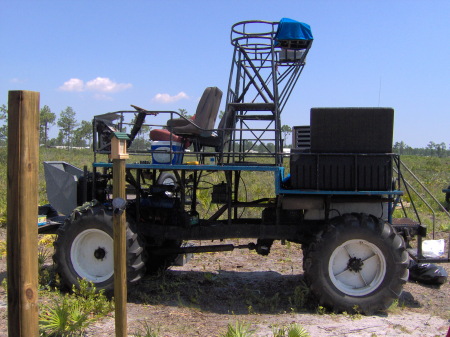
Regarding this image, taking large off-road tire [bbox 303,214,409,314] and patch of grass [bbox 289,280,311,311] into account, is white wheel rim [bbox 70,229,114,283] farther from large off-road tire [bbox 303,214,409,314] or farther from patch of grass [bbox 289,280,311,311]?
large off-road tire [bbox 303,214,409,314]

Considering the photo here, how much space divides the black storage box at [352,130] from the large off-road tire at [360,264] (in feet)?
2.73

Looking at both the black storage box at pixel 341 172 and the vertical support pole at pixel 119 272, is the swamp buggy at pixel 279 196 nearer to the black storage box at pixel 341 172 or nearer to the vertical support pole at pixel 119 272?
the black storage box at pixel 341 172

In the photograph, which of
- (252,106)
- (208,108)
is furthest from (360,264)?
(208,108)

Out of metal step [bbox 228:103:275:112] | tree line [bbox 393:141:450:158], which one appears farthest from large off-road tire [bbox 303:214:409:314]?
tree line [bbox 393:141:450:158]

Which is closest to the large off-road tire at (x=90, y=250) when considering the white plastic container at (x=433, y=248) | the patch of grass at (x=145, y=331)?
the patch of grass at (x=145, y=331)

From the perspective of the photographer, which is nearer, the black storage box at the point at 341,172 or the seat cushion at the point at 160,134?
the black storage box at the point at 341,172

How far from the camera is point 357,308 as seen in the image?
561cm

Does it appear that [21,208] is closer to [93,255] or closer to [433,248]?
[93,255]

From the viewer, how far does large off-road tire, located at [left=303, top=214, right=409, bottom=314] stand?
563cm

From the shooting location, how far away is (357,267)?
575 cm

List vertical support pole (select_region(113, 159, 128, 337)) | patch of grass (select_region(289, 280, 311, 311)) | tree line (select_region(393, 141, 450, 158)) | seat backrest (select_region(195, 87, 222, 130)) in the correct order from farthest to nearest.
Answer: tree line (select_region(393, 141, 450, 158))
seat backrest (select_region(195, 87, 222, 130))
patch of grass (select_region(289, 280, 311, 311))
vertical support pole (select_region(113, 159, 128, 337))

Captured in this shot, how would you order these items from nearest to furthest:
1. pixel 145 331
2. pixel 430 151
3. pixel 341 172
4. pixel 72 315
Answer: pixel 72 315 < pixel 145 331 < pixel 341 172 < pixel 430 151

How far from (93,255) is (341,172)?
3.22 meters

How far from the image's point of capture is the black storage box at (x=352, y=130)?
18.6 feet
